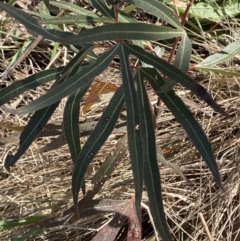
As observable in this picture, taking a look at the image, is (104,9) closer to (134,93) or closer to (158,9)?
(158,9)

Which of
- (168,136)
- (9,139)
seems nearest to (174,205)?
(168,136)

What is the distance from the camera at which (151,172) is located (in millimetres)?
869

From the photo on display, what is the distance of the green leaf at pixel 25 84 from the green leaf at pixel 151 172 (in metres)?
0.22

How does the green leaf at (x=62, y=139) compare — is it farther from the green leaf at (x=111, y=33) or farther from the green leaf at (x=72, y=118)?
the green leaf at (x=111, y=33)

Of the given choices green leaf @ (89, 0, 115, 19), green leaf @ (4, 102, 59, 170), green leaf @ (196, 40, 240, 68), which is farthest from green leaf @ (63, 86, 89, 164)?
green leaf @ (196, 40, 240, 68)

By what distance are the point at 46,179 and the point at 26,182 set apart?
58mm

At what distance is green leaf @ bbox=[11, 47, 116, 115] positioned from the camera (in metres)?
0.80

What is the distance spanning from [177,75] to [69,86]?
0.53 ft

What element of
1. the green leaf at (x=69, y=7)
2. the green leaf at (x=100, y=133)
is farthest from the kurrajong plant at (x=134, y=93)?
the green leaf at (x=69, y=7)

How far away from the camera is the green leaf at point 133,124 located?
84 centimetres

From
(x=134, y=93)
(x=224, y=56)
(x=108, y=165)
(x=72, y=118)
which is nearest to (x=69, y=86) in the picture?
(x=134, y=93)

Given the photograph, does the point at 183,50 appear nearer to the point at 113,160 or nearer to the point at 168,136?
the point at 113,160

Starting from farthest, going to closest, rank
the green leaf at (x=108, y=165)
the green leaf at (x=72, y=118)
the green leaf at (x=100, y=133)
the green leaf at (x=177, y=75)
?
1. the green leaf at (x=108, y=165)
2. the green leaf at (x=72, y=118)
3. the green leaf at (x=100, y=133)
4. the green leaf at (x=177, y=75)

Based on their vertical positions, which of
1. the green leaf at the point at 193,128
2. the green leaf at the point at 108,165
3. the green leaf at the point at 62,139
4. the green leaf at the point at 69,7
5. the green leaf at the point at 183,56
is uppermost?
the green leaf at the point at 69,7
